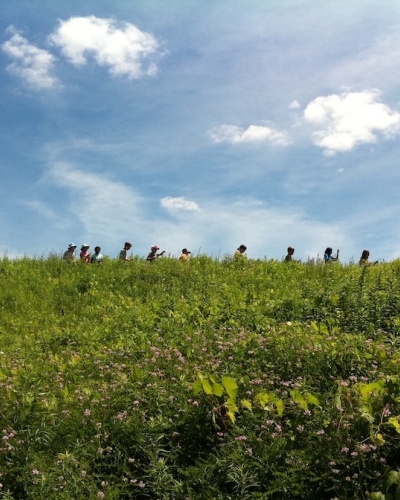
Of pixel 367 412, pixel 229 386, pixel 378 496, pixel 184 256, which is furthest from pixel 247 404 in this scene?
pixel 184 256

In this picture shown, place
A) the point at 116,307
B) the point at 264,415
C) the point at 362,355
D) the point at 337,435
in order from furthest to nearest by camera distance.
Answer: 1. the point at 116,307
2. the point at 362,355
3. the point at 264,415
4. the point at 337,435

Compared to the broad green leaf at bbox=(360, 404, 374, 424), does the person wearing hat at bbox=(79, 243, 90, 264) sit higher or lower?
higher

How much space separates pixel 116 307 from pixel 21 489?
8304 millimetres

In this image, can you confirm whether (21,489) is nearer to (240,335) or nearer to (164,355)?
(164,355)

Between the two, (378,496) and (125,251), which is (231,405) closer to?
(378,496)

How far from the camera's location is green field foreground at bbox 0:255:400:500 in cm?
461

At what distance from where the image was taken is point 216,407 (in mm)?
5363

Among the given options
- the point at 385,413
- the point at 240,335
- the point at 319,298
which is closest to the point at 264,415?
the point at 385,413

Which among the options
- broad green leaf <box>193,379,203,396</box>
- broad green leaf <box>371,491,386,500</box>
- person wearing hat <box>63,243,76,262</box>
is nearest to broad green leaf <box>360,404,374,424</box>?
broad green leaf <box>371,491,386,500</box>

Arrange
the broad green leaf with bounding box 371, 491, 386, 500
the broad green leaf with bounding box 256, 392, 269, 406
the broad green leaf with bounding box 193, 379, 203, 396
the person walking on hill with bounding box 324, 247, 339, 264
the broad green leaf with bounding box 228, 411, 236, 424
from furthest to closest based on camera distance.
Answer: the person walking on hill with bounding box 324, 247, 339, 264 → the broad green leaf with bounding box 256, 392, 269, 406 → the broad green leaf with bounding box 193, 379, 203, 396 → the broad green leaf with bounding box 228, 411, 236, 424 → the broad green leaf with bounding box 371, 491, 386, 500

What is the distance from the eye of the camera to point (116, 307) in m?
13.2

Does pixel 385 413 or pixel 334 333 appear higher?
pixel 334 333

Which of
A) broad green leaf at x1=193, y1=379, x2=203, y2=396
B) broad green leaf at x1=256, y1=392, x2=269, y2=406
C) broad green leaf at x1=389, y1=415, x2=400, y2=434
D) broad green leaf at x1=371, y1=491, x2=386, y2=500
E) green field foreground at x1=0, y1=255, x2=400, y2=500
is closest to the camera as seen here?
broad green leaf at x1=371, y1=491, x2=386, y2=500

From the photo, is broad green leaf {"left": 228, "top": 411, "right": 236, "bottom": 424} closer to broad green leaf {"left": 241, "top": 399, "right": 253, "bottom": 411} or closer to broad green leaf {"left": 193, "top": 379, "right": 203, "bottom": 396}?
broad green leaf {"left": 241, "top": 399, "right": 253, "bottom": 411}
